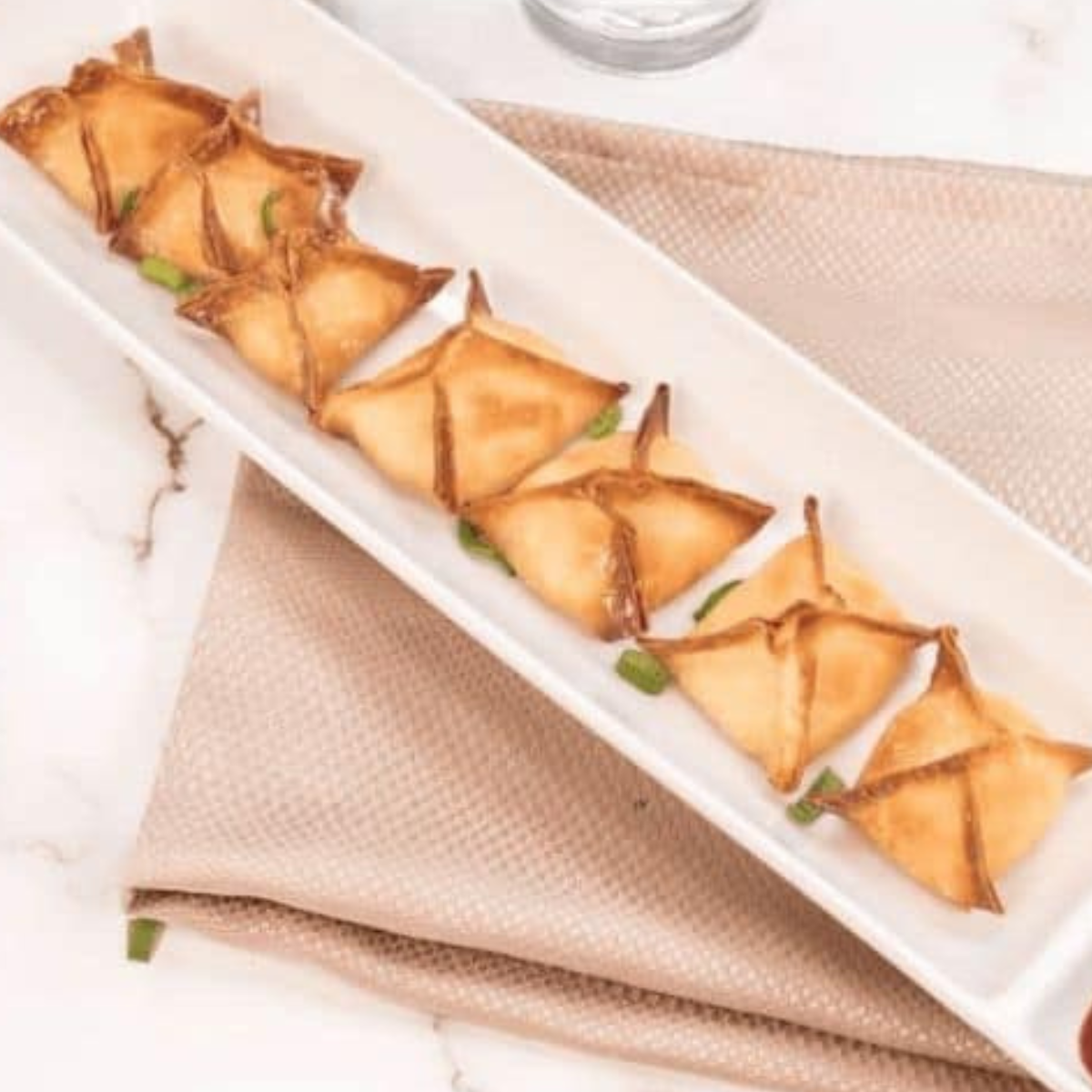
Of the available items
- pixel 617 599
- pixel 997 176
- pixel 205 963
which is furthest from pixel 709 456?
pixel 205 963

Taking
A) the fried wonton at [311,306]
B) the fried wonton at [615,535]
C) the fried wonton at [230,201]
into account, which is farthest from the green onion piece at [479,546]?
the fried wonton at [230,201]

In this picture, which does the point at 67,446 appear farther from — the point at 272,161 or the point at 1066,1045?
the point at 1066,1045

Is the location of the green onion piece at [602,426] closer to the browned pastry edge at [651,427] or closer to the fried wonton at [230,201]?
the browned pastry edge at [651,427]

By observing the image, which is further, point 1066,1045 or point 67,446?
point 67,446

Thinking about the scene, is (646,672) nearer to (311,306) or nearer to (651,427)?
(651,427)

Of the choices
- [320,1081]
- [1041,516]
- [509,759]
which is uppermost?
[1041,516]

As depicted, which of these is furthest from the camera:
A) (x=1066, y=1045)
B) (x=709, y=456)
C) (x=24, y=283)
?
(x=24, y=283)
